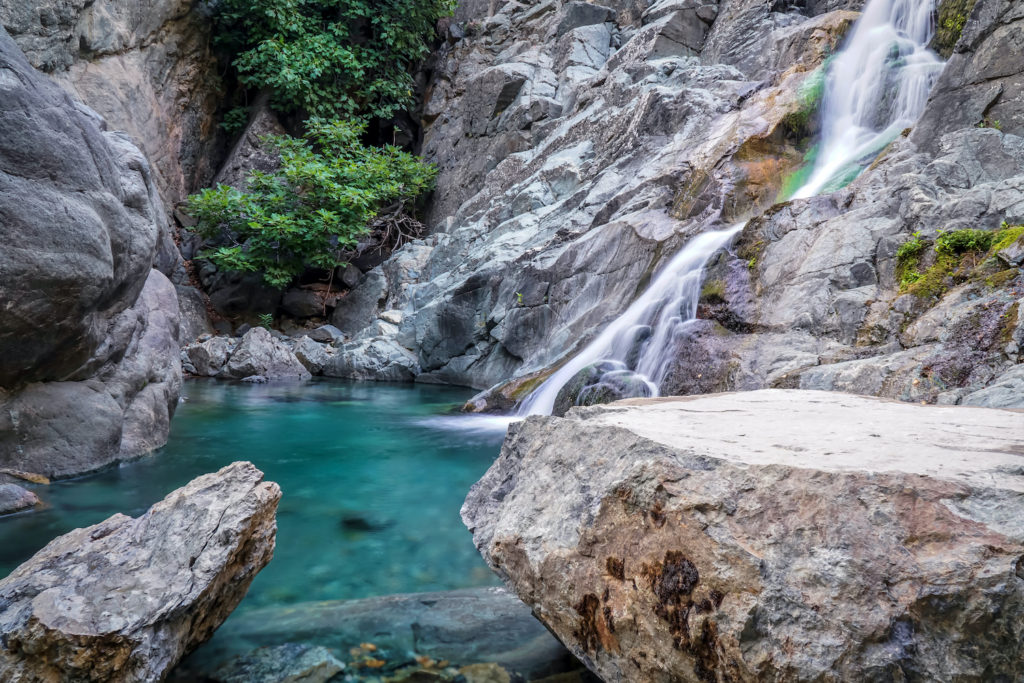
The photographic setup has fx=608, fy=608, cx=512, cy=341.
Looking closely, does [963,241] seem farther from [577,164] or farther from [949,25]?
→ [577,164]

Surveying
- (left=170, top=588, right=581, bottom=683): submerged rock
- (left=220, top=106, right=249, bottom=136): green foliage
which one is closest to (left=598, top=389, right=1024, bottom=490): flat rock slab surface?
(left=170, top=588, right=581, bottom=683): submerged rock

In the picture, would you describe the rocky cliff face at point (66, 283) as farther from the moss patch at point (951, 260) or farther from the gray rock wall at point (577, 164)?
Answer: the moss patch at point (951, 260)

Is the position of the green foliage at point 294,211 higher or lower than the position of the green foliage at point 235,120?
lower

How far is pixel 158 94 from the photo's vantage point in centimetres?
1554

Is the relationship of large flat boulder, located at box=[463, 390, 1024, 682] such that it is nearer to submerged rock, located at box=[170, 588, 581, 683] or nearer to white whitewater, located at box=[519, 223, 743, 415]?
submerged rock, located at box=[170, 588, 581, 683]

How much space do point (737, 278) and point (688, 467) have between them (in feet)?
19.4

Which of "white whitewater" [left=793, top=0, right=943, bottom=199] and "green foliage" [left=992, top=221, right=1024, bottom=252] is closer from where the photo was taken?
"green foliage" [left=992, top=221, right=1024, bottom=252]

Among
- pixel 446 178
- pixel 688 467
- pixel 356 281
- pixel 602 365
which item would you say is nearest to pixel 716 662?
pixel 688 467

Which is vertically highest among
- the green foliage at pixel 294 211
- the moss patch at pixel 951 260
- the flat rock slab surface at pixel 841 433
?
the green foliage at pixel 294 211

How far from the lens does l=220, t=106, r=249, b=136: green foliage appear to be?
1773cm

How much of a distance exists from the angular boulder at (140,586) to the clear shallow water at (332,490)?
2.11ft

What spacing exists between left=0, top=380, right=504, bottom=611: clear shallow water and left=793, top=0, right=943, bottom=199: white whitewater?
6.66 meters

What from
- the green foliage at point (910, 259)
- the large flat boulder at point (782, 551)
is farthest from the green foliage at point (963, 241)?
the large flat boulder at point (782, 551)

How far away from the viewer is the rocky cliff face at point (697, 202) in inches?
209
